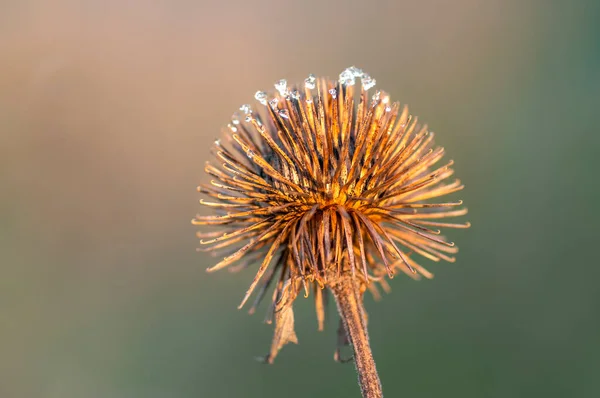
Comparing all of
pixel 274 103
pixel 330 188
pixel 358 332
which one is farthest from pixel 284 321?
pixel 274 103

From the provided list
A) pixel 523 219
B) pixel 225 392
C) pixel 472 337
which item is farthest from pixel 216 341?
pixel 523 219

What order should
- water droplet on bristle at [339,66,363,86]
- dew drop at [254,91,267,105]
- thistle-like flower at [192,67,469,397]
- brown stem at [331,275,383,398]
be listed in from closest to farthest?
1. brown stem at [331,275,383,398]
2. thistle-like flower at [192,67,469,397]
3. water droplet on bristle at [339,66,363,86]
4. dew drop at [254,91,267,105]

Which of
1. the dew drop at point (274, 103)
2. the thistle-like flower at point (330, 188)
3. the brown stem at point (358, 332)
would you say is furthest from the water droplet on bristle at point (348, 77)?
the brown stem at point (358, 332)

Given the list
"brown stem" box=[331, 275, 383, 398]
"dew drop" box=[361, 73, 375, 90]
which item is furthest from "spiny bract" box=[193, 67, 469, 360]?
"brown stem" box=[331, 275, 383, 398]

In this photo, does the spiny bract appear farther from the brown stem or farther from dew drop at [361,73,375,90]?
the brown stem

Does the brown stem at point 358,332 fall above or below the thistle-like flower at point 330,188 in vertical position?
below

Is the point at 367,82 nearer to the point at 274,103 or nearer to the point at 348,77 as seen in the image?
the point at 348,77

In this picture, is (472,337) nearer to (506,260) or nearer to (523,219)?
(506,260)

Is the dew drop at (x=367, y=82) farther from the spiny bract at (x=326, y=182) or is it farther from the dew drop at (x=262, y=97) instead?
the dew drop at (x=262, y=97)
